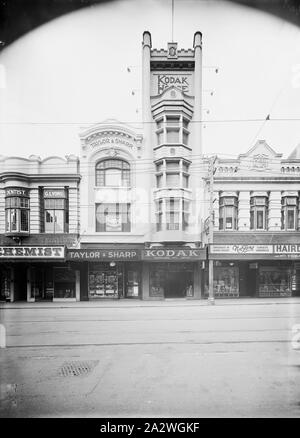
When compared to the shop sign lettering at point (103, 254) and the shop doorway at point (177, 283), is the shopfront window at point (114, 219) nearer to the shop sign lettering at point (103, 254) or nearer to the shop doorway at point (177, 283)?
the shop sign lettering at point (103, 254)

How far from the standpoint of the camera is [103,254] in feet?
45.9

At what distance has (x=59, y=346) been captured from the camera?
20.8 ft

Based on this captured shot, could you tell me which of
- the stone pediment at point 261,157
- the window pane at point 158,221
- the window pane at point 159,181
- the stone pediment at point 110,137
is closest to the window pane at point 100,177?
the stone pediment at point 110,137

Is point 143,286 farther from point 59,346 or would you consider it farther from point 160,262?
point 59,346

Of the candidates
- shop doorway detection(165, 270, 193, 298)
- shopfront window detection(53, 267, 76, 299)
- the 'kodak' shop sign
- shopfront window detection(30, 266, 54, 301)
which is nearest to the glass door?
shop doorway detection(165, 270, 193, 298)

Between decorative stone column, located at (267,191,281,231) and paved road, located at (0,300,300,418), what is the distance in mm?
6972

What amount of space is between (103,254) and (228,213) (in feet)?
24.8

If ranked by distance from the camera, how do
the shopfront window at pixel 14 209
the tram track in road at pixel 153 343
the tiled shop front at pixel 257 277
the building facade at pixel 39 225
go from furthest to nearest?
the tiled shop front at pixel 257 277 → the shopfront window at pixel 14 209 → the building facade at pixel 39 225 → the tram track in road at pixel 153 343

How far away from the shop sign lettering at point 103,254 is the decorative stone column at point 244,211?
6.26 metres

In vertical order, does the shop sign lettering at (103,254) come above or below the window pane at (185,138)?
below

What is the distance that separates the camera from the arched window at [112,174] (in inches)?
583

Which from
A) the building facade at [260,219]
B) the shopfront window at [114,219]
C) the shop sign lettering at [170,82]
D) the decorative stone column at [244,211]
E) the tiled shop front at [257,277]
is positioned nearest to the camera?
the building facade at [260,219]

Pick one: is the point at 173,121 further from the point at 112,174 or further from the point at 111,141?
the point at 112,174

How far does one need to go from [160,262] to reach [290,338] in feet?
30.0
